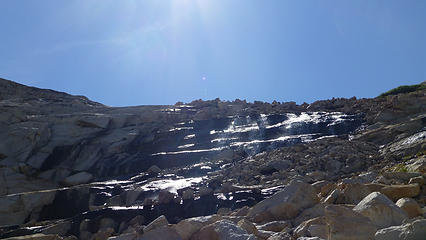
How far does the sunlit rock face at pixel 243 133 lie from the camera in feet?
96.0

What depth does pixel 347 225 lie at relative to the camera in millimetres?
6074

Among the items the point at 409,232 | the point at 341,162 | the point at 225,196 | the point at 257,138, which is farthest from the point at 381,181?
the point at 257,138

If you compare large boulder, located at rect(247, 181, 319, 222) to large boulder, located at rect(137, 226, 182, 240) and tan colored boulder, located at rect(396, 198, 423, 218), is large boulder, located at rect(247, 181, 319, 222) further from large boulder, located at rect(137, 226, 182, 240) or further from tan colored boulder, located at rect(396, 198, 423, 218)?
large boulder, located at rect(137, 226, 182, 240)

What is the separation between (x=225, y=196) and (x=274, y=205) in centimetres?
844

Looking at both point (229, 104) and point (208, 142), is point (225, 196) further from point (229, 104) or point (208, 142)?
point (229, 104)

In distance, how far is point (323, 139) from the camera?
26562mm

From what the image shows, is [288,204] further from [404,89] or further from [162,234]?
[404,89]

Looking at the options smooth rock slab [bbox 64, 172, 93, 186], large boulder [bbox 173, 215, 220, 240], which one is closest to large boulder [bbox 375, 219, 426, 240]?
large boulder [bbox 173, 215, 220, 240]

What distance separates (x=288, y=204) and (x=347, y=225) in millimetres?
2990

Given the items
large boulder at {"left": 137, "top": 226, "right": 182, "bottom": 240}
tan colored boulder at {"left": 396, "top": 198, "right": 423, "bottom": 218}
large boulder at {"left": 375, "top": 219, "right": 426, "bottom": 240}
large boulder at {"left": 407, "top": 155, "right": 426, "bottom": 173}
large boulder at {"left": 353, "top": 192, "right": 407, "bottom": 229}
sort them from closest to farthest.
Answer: large boulder at {"left": 375, "top": 219, "right": 426, "bottom": 240}
large boulder at {"left": 353, "top": 192, "right": 407, "bottom": 229}
tan colored boulder at {"left": 396, "top": 198, "right": 423, "bottom": 218}
large boulder at {"left": 137, "top": 226, "right": 182, "bottom": 240}
large boulder at {"left": 407, "top": 155, "right": 426, "bottom": 173}

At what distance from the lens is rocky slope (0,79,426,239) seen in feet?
24.4

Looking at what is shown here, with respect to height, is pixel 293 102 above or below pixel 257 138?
above

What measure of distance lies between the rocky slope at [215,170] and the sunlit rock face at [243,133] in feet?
0.35

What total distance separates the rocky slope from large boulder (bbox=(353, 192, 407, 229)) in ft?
0.06
